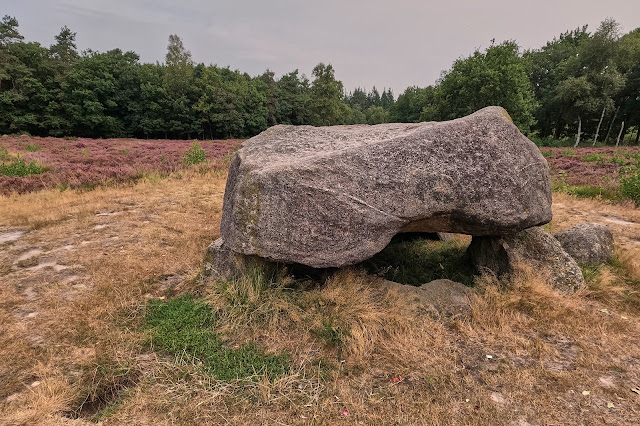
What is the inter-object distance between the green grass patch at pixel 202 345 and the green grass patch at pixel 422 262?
2.68 meters

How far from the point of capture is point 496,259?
569 cm

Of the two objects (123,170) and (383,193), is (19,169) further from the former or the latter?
(383,193)

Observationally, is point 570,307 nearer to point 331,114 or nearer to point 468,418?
point 468,418

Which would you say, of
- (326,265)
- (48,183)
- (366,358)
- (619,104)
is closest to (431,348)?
(366,358)

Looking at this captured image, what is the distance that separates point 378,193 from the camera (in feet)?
14.4

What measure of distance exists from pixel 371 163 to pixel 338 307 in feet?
6.56

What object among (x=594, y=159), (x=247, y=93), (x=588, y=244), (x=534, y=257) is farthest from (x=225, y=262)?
(x=247, y=93)

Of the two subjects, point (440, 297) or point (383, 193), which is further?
point (440, 297)

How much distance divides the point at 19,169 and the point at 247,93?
51.5m

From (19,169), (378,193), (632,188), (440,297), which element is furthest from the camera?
(19,169)

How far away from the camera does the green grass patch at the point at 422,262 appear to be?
6086 mm

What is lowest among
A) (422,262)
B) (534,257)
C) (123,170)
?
(422,262)

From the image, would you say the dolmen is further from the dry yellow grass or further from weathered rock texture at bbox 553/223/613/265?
weathered rock texture at bbox 553/223/613/265

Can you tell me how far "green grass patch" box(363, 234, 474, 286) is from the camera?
6086mm
